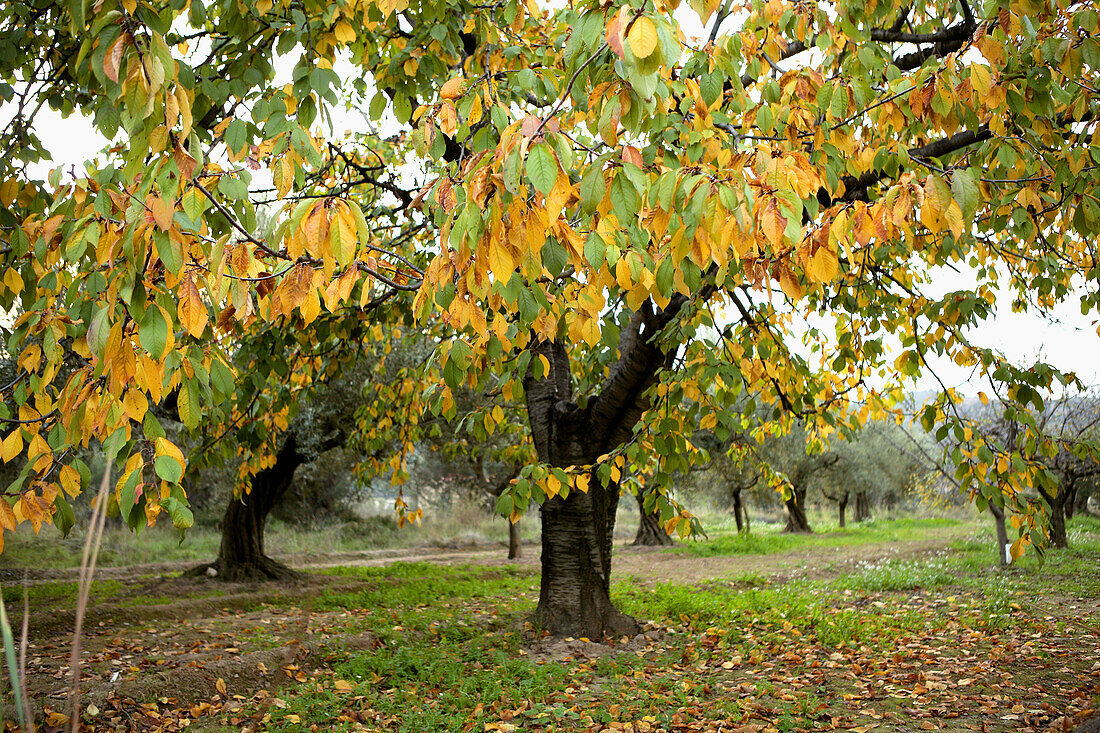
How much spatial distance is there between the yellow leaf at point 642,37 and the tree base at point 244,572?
39.2ft

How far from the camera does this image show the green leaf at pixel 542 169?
1672 mm

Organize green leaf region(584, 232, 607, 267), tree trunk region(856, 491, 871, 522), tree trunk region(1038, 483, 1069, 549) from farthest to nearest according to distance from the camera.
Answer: tree trunk region(856, 491, 871, 522) → tree trunk region(1038, 483, 1069, 549) → green leaf region(584, 232, 607, 267)

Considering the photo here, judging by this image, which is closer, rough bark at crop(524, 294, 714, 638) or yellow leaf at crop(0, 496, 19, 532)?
yellow leaf at crop(0, 496, 19, 532)

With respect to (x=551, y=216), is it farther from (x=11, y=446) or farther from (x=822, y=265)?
(x=11, y=446)

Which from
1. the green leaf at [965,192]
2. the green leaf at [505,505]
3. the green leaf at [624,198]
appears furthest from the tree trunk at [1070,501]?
the green leaf at [624,198]

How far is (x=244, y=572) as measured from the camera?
1159cm

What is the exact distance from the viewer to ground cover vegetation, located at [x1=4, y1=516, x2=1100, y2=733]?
14.7 ft

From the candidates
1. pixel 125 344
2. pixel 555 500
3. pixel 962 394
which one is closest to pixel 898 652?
pixel 962 394

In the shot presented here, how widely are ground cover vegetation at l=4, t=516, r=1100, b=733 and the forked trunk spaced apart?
23 cm

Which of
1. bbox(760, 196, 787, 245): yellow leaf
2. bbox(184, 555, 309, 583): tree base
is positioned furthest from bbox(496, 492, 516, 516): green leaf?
bbox(184, 555, 309, 583): tree base

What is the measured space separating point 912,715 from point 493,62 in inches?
210

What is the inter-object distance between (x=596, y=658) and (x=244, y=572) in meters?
8.05

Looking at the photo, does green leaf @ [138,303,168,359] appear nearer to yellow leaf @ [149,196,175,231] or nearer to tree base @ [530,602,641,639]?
yellow leaf @ [149,196,175,231]

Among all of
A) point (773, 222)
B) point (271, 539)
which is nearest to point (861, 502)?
point (271, 539)
